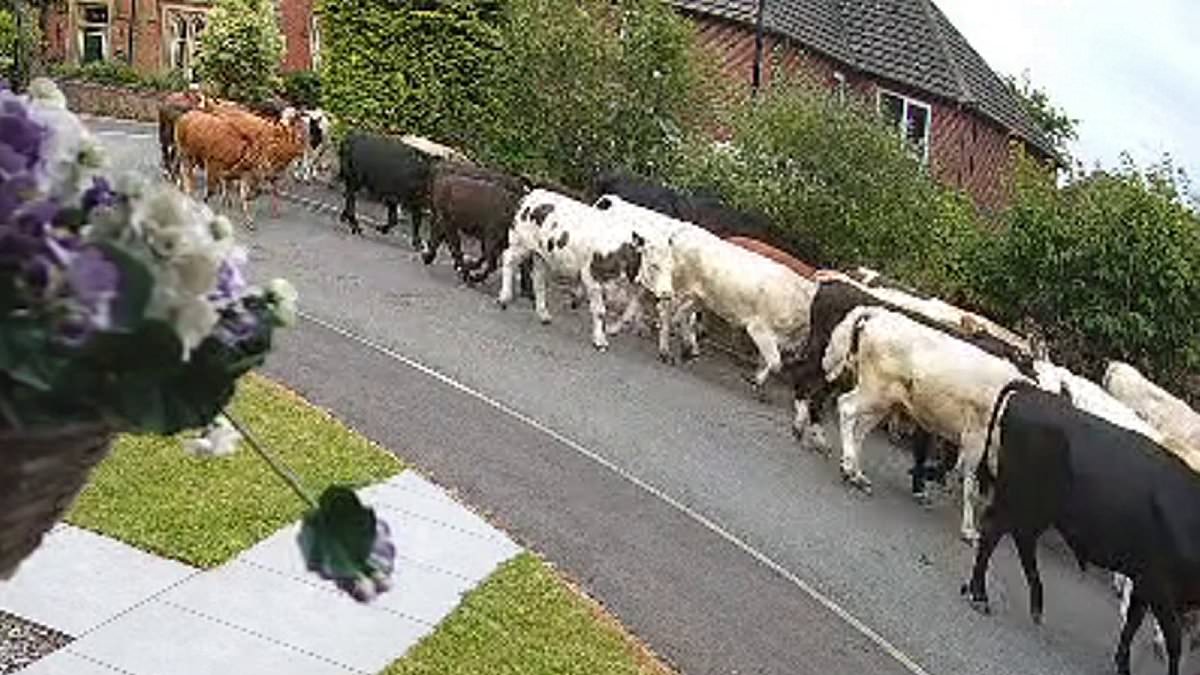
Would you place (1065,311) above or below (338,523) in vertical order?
below

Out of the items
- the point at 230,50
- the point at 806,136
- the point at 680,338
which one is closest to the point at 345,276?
the point at 680,338

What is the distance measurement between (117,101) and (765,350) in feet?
87.6

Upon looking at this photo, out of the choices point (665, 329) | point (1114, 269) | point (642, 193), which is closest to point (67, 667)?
point (665, 329)

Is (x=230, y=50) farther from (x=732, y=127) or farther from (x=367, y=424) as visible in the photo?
(x=367, y=424)

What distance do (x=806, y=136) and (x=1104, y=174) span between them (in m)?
3.78

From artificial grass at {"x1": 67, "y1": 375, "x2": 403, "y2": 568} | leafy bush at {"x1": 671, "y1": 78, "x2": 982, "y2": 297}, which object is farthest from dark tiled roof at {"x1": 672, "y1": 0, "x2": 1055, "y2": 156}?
artificial grass at {"x1": 67, "y1": 375, "x2": 403, "y2": 568}

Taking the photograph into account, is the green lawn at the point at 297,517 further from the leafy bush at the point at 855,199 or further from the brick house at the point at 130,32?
the brick house at the point at 130,32

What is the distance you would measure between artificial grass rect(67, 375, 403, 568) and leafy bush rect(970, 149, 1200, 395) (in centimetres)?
904

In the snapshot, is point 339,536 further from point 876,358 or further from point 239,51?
point 239,51

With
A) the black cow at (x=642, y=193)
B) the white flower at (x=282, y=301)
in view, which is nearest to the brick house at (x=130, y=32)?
the black cow at (x=642, y=193)

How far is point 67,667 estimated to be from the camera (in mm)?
7840

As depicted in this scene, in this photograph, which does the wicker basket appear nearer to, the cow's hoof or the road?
the road

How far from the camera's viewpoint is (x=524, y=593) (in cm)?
998

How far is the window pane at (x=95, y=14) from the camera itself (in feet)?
151
